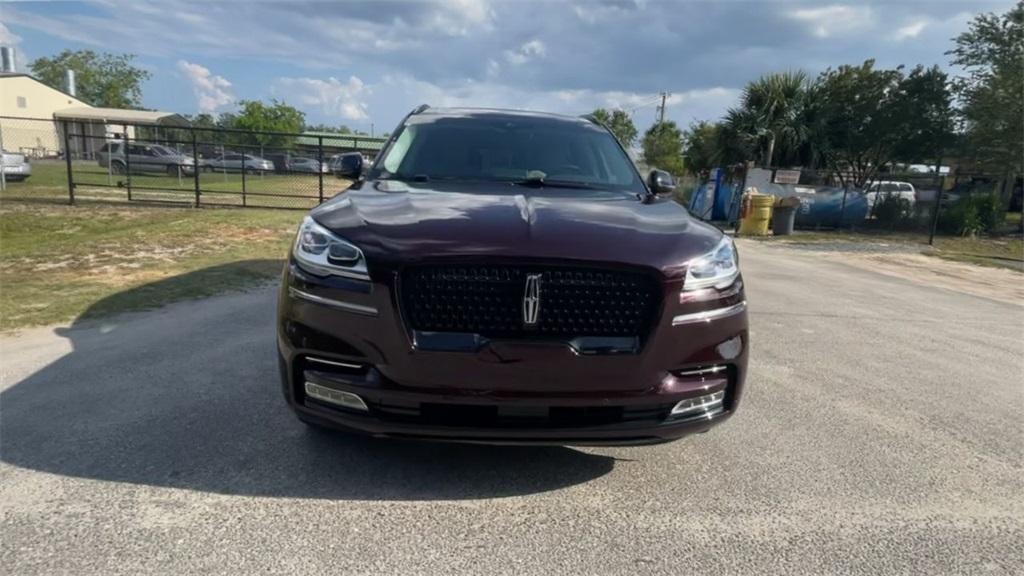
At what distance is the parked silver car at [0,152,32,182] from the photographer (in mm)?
18750

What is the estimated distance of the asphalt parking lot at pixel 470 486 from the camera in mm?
2246

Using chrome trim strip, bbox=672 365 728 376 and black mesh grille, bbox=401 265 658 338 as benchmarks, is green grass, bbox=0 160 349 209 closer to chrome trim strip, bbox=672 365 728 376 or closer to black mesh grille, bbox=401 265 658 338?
black mesh grille, bbox=401 265 658 338

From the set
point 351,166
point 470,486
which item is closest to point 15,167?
point 351,166

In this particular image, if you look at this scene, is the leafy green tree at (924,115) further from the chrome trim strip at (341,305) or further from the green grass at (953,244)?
the chrome trim strip at (341,305)

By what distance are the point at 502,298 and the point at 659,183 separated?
78.6 inches

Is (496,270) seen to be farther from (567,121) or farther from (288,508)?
(567,121)

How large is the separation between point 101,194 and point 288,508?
17.1 metres

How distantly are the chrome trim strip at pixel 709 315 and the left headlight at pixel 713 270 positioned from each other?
0.10 metres

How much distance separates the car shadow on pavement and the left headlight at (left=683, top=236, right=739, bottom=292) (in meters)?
0.99

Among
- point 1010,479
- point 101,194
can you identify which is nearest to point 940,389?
point 1010,479

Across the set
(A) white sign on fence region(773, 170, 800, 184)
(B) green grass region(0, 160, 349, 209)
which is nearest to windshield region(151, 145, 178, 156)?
(B) green grass region(0, 160, 349, 209)

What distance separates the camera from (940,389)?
14.4 ft

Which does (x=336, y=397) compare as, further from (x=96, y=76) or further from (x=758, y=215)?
(x=96, y=76)

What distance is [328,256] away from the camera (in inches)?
98.5
